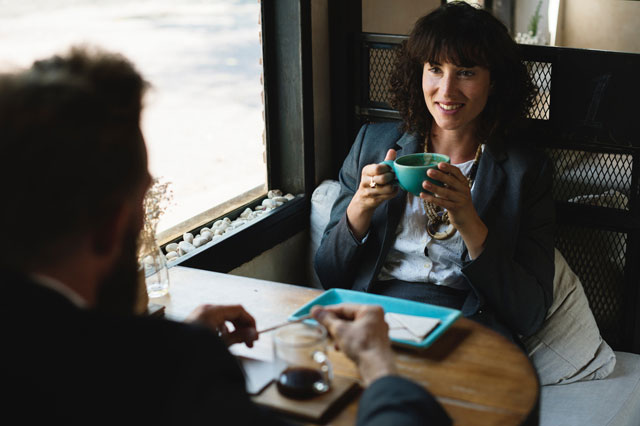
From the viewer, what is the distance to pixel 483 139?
223cm

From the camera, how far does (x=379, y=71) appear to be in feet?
9.04

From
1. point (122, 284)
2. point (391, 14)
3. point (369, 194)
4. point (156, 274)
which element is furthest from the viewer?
point (391, 14)

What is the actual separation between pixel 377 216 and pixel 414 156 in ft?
0.96

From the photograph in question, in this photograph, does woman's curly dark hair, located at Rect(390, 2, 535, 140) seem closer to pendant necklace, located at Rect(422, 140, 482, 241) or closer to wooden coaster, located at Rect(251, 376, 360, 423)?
pendant necklace, located at Rect(422, 140, 482, 241)

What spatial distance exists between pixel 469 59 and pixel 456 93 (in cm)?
10

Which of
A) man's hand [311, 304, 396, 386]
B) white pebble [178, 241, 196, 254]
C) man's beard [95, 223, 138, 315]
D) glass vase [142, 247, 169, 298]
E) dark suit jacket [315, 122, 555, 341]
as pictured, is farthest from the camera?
white pebble [178, 241, 196, 254]

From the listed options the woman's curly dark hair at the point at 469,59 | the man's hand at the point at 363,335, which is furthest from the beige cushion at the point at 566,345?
the man's hand at the point at 363,335

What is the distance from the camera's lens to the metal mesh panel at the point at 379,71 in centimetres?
273

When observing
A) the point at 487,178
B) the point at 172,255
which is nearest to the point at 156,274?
the point at 172,255

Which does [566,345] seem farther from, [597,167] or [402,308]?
[402,308]

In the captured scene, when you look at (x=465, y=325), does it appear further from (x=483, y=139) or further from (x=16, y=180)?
(x=16, y=180)

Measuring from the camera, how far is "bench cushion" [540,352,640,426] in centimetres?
210

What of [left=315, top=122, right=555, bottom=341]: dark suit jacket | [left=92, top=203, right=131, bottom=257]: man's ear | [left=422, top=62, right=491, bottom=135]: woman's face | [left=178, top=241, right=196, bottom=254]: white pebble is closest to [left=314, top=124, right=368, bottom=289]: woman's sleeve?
[left=315, top=122, right=555, bottom=341]: dark suit jacket

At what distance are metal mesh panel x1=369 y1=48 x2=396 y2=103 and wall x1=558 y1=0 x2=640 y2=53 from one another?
4.18 m
